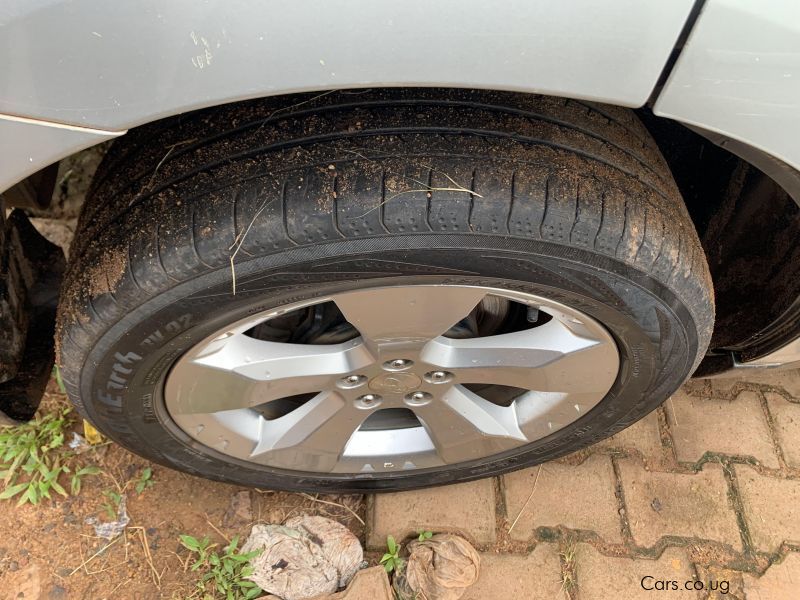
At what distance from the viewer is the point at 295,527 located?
1744 millimetres

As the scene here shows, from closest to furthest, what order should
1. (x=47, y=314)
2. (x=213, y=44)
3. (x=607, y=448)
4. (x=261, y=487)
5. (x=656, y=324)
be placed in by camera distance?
(x=213, y=44) < (x=656, y=324) < (x=47, y=314) < (x=261, y=487) < (x=607, y=448)

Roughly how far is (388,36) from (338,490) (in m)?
1.24

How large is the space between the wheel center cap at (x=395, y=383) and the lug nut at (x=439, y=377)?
0.02 m

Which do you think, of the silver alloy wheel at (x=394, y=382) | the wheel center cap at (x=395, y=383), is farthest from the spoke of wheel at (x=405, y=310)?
the wheel center cap at (x=395, y=383)

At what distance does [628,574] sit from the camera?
1761 millimetres

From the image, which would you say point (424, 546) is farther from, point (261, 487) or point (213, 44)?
point (213, 44)

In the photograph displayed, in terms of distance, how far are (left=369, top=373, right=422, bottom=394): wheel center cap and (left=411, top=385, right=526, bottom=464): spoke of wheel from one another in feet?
0.30

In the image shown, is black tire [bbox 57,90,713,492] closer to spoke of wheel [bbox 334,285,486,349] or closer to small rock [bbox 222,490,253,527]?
spoke of wheel [bbox 334,285,486,349]

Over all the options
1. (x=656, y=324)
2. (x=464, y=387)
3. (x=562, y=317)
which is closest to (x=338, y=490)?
(x=464, y=387)

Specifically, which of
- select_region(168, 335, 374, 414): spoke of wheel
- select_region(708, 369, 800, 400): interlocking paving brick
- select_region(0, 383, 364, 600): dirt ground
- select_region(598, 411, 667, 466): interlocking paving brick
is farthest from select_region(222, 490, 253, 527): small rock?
select_region(708, 369, 800, 400): interlocking paving brick

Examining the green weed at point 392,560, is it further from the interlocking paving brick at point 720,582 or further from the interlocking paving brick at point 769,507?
the interlocking paving brick at point 769,507

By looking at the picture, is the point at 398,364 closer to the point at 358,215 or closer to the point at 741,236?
the point at 358,215

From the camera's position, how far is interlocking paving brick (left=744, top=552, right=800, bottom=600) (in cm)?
176

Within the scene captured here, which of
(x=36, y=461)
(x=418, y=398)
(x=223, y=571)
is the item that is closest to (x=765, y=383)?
(x=418, y=398)
